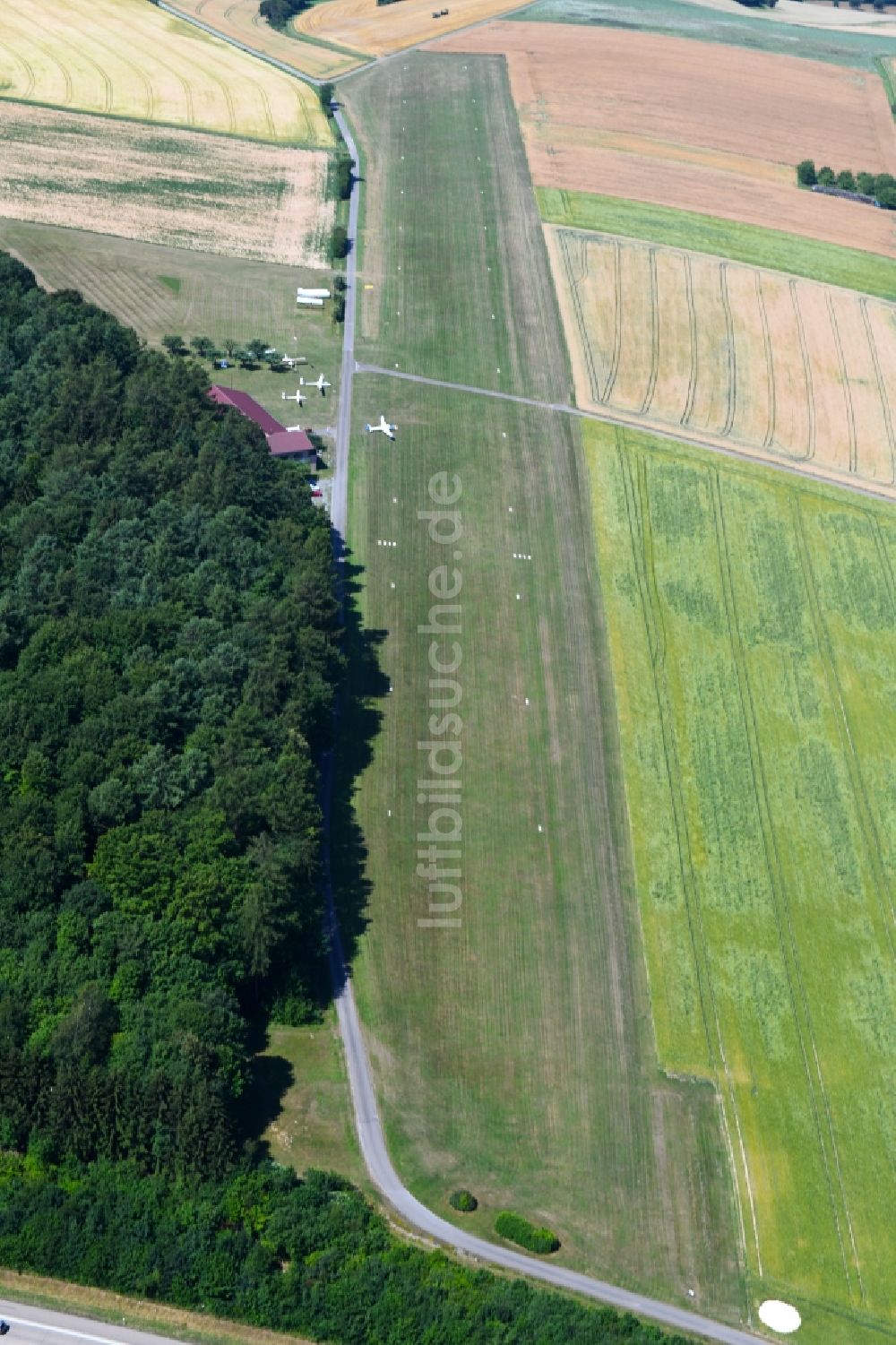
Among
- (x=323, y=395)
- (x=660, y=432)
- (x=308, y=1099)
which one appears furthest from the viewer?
(x=323, y=395)

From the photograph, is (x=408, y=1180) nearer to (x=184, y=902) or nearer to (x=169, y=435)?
(x=184, y=902)

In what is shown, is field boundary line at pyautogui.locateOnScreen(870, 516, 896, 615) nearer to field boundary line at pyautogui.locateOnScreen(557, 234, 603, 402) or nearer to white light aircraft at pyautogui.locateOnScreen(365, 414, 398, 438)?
field boundary line at pyautogui.locateOnScreen(557, 234, 603, 402)

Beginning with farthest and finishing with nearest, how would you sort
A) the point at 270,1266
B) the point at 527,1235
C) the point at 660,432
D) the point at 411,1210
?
the point at 660,432
the point at 411,1210
the point at 527,1235
the point at 270,1266

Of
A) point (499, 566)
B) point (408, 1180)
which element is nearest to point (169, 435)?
point (499, 566)

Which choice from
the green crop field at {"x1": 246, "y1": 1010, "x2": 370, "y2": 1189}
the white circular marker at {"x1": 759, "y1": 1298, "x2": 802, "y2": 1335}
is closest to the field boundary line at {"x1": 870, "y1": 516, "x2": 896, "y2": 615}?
the green crop field at {"x1": 246, "y1": 1010, "x2": 370, "y2": 1189}

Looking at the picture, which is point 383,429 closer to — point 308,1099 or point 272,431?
point 272,431

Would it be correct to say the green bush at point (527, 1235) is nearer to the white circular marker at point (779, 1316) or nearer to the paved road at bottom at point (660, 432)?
the white circular marker at point (779, 1316)

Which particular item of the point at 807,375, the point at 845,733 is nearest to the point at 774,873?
the point at 845,733
